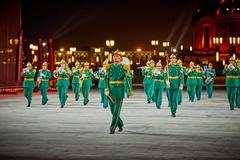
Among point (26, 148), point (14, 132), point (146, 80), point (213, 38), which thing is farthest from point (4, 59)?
point (213, 38)

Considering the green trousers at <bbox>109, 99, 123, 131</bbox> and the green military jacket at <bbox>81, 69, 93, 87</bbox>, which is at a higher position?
the green military jacket at <bbox>81, 69, 93, 87</bbox>

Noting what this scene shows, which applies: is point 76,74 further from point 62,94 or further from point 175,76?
point 175,76

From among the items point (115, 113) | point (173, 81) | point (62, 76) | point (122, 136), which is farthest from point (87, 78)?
point (122, 136)

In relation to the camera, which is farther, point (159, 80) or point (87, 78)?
point (87, 78)

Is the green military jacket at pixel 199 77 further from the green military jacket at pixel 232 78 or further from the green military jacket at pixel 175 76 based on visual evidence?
the green military jacket at pixel 175 76

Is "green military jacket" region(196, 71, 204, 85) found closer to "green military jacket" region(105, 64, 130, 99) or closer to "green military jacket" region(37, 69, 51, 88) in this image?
"green military jacket" region(37, 69, 51, 88)

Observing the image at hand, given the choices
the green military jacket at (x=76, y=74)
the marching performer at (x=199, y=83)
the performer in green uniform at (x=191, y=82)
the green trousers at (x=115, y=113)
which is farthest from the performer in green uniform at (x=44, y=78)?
the green trousers at (x=115, y=113)

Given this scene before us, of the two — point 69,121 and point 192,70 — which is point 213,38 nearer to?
point 192,70

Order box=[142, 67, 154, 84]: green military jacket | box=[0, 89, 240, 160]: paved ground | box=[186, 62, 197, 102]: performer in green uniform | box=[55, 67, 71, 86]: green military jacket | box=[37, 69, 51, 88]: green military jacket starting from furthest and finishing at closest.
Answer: box=[186, 62, 197, 102]: performer in green uniform, box=[142, 67, 154, 84]: green military jacket, box=[37, 69, 51, 88]: green military jacket, box=[55, 67, 71, 86]: green military jacket, box=[0, 89, 240, 160]: paved ground

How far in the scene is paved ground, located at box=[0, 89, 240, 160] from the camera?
34.0 ft

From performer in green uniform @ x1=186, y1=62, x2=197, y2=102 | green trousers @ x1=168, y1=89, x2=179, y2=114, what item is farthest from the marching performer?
green trousers @ x1=168, y1=89, x2=179, y2=114

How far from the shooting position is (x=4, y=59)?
121 ft

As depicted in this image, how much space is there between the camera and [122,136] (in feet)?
42.2

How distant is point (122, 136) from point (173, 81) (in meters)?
5.78
